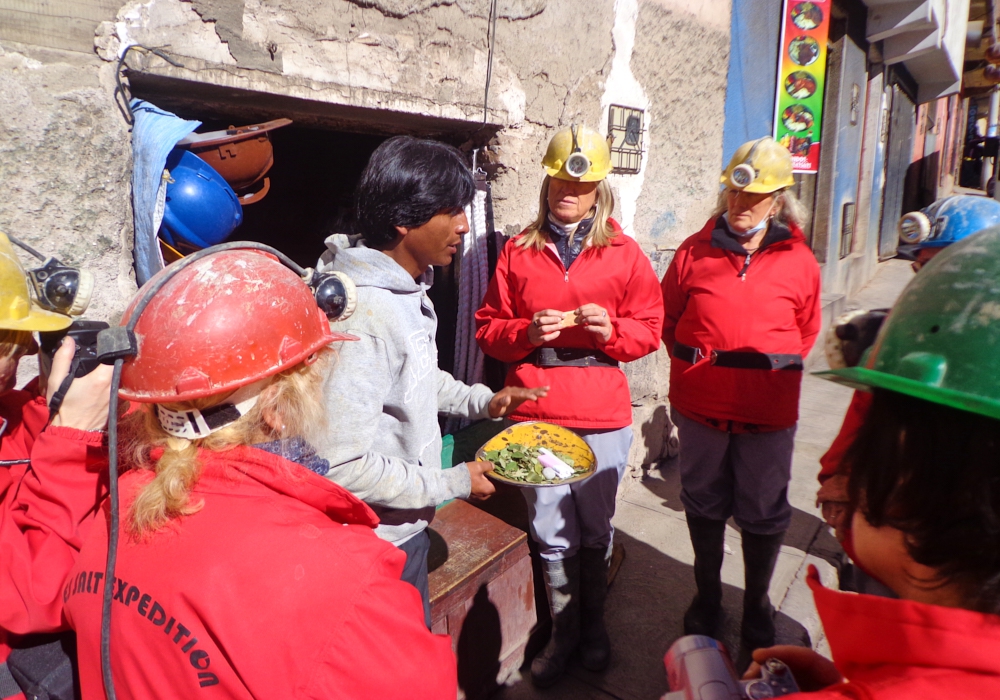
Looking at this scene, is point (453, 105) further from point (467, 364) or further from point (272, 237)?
point (272, 237)

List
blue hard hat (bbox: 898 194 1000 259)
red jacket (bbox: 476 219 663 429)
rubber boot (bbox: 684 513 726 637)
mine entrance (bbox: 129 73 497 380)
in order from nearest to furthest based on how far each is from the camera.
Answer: blue hard hat (bbox: 898 194 1000 259) < mine entrance (bbox: 129 73 497 380) < red jacket (bbox: 476 219 663 429) < rubber boot (bbox: 684 513 726 637)

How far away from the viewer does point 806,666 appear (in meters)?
0.97

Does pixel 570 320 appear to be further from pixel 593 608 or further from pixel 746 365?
pixel 593 608

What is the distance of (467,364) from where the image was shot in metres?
3.01

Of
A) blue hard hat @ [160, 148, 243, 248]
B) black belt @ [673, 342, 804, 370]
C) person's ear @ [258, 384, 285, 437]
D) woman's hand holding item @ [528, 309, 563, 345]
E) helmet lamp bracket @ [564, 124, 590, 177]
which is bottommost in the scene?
person's ear @ [258, 384, 285, 437]

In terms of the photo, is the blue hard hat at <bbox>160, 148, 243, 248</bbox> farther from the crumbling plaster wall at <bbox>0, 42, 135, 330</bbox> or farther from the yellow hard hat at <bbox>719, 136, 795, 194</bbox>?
the yellow hard hat at <bbox>719, 136, 795, 194</bbox>

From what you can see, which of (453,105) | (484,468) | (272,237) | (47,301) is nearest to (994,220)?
(484,468)

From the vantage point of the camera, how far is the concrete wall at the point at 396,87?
158cm

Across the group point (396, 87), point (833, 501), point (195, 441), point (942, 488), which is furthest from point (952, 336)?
point (396, 87)

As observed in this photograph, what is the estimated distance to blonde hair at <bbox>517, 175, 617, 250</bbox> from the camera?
7.62 feet

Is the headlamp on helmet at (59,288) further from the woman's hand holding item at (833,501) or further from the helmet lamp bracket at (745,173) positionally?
the helmet lamp bracket at (745,173)

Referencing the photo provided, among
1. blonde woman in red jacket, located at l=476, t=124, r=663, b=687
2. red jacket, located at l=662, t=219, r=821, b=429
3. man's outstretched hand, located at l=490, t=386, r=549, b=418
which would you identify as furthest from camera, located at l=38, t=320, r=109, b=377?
red jacket, located at l=662, t=219, r=821, b=429

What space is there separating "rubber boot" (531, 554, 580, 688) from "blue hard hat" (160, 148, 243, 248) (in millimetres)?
1680

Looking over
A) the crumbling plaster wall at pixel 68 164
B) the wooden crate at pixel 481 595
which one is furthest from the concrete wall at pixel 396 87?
the wooden crate at pixel 481 595
